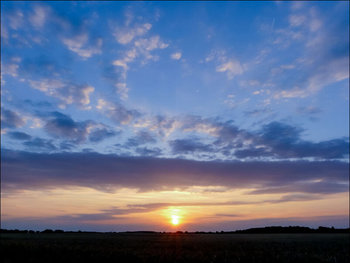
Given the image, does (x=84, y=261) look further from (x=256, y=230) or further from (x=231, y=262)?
(x=256, y=230)

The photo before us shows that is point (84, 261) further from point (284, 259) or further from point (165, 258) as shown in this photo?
point (284, 259)

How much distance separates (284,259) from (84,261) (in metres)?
12.9

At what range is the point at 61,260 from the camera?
20.3 metres

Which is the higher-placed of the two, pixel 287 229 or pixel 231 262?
pixel 287 229


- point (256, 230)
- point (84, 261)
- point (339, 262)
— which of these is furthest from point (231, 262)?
point (256, 230)

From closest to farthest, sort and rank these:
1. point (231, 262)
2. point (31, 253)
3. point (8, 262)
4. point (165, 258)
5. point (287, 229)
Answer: point (8, 262) → point (231, 262) → point (165, 258) → point (31, 253) → point (287, 229)

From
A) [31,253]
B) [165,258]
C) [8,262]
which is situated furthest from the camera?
[31,253]

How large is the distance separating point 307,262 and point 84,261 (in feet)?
45.6

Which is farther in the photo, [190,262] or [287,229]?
[287,229]

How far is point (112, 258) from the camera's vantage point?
21.7m

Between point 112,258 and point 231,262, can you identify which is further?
point 112,258

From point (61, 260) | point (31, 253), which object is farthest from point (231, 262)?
point (31, 253)

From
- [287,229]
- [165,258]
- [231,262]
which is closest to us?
[231,262]

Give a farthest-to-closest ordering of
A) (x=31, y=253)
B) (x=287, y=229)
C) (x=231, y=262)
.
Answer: (x=287, y=229) → (x=31, y=253) → (x=231, y=262)
